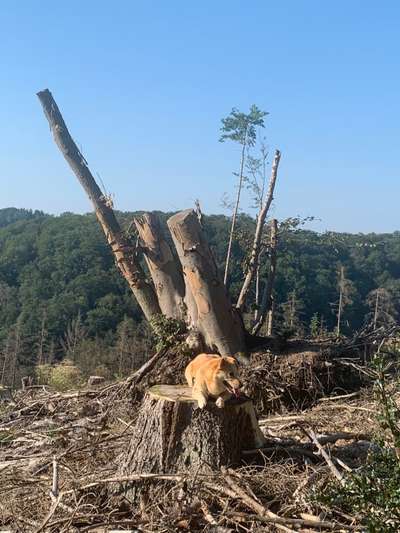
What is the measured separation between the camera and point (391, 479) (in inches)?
120

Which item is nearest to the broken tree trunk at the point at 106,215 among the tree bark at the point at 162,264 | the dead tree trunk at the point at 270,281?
the tree bark at the point at 162,264

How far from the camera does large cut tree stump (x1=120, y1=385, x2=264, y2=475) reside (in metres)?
4.65

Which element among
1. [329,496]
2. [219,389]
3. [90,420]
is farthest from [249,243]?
[329,496]

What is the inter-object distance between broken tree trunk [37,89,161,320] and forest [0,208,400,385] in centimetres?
26

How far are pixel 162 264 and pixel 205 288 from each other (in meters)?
1.10

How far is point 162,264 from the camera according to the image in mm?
8953

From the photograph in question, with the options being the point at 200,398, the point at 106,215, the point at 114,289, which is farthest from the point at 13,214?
the point at 200,398

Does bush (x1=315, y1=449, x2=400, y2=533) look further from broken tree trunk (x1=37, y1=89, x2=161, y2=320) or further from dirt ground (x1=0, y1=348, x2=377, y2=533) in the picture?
broken tree trunk (x1=37, y1=89, x2=161, y2=320)

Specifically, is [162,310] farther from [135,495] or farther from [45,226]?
[45,226]

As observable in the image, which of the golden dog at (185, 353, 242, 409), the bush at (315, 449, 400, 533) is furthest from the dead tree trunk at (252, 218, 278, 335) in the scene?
the bush at (315, 449, 400, 533)

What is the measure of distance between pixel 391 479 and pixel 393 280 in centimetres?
2622

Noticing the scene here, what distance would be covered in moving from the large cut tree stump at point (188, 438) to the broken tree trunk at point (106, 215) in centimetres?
437

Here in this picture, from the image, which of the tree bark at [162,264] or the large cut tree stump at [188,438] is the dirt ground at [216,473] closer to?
the large cut tree stump at [188,438]

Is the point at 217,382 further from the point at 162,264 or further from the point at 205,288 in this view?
the point at 162,264
